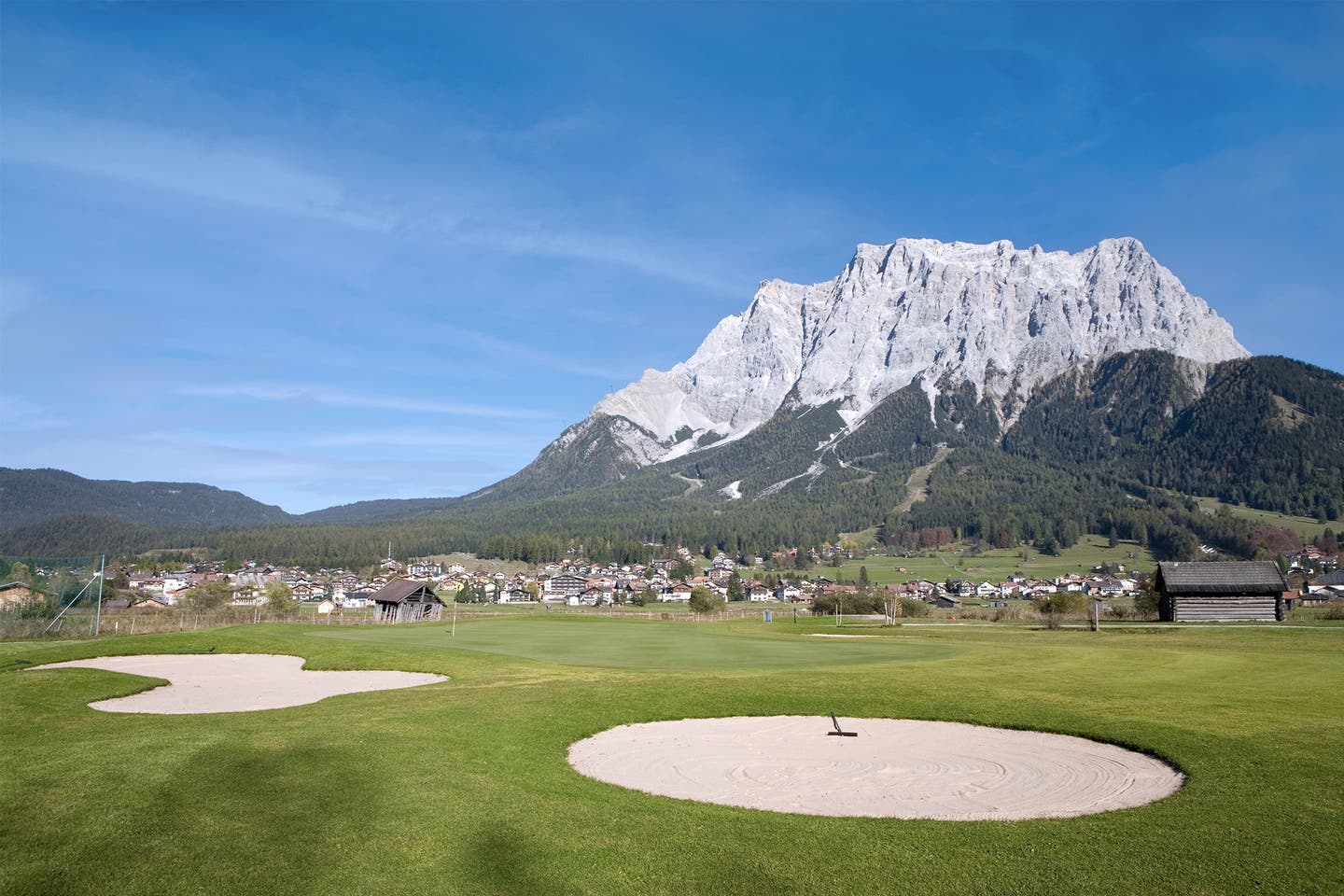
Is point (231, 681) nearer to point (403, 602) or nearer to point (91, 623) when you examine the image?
point (91, 623)

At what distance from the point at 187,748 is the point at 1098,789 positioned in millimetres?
15211

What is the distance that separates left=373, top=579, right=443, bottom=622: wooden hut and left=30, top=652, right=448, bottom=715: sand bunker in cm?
4387

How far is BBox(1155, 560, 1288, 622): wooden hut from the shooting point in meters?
69.6

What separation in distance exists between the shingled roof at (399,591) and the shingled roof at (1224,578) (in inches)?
2699

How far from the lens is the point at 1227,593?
229 feet

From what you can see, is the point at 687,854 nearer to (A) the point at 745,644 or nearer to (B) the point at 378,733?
(B) the point at 378,733

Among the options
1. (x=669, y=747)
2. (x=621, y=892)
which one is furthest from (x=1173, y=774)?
(x=621, y=892)

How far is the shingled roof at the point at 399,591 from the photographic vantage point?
8150 centimetres

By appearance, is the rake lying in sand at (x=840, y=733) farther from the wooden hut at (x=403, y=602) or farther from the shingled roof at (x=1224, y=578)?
the wooden hut at (x=403, y=602)

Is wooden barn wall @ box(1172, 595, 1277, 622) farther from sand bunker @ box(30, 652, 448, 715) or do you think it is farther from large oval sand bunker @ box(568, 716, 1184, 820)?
sand bunker @ box(30, 652, 448, 715)

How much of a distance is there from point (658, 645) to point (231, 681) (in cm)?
2384

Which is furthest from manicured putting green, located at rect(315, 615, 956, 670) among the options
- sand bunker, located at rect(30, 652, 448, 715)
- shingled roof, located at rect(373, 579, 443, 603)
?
shingled roof, located at rect(373, 579, 443, 603)

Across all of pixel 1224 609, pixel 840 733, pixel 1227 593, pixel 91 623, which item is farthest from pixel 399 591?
pixel 1227 593

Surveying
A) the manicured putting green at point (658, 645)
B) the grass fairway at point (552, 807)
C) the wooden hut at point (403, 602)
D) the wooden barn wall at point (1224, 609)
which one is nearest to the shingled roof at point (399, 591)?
the wooden hut at point (403, 602)
